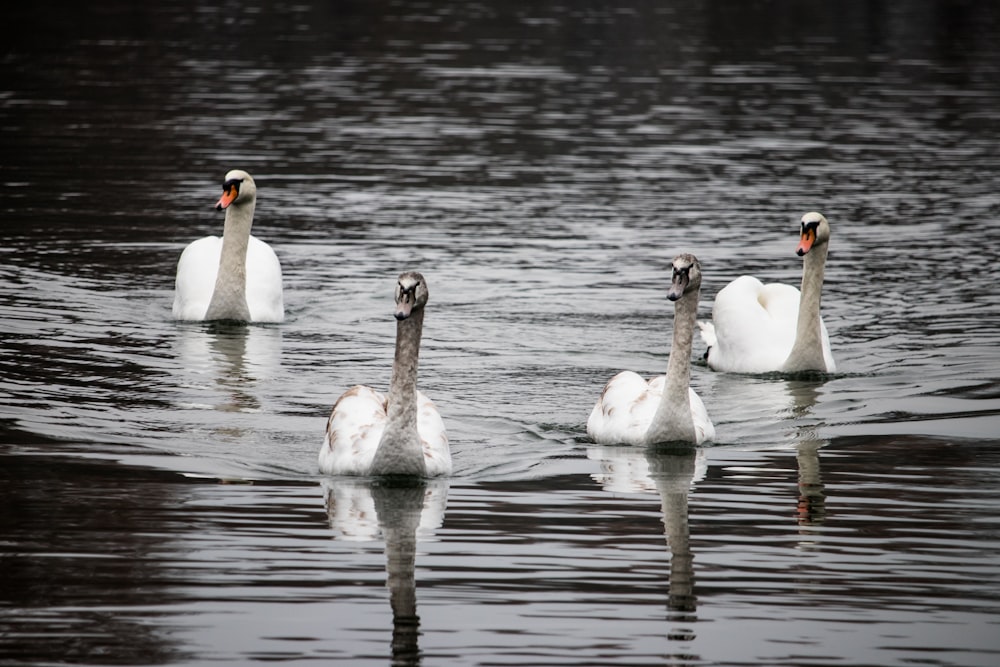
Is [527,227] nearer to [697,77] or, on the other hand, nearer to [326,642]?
[326,642]

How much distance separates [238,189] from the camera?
17828 mm

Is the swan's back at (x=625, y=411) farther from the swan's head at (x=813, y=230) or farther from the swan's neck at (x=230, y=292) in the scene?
the swan's neck at (x=230, y=292)

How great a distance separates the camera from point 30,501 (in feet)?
34.3

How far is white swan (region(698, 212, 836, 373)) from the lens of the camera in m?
15.0

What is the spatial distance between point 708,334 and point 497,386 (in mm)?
2925

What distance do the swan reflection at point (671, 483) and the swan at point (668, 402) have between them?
0.39 ft

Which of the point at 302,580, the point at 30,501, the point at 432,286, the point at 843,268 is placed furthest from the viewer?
the point at 843,268

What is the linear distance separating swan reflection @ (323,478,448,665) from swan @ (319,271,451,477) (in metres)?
0.11

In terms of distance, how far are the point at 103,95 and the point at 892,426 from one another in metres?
25.9

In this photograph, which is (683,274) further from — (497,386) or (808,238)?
(808,238)

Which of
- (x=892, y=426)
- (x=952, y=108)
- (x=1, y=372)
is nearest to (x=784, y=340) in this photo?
(x=892, y=426)

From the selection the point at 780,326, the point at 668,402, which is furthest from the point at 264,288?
the point at 668,402

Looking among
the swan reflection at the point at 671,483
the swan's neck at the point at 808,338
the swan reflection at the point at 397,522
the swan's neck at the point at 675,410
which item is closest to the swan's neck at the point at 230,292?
the swan's neck at the point at 808,338

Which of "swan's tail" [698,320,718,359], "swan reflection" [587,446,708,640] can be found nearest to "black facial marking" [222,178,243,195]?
"swan's tail" [698,320,718,359]
